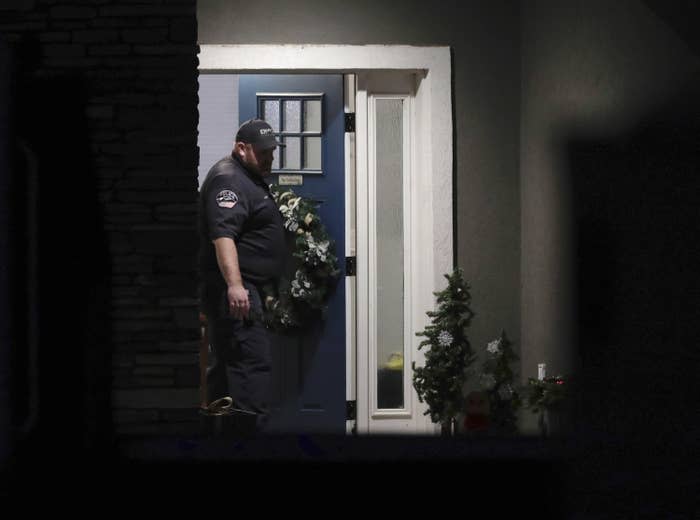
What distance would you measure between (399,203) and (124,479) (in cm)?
250

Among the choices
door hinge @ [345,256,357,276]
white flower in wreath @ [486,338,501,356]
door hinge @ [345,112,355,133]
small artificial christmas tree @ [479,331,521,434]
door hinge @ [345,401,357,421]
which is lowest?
door hinge @ [345,401,357,421]

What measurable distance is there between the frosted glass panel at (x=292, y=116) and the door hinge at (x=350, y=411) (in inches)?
58.5

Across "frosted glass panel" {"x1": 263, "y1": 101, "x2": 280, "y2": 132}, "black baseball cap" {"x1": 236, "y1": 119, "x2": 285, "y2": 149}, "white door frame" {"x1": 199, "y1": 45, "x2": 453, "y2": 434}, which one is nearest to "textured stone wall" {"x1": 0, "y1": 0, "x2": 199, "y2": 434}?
"black baseball cap" {"x1": 236, "y1": 119, "x2": 285, "y2": 149}

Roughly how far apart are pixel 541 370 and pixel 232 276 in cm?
153

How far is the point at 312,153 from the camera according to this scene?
227 inches

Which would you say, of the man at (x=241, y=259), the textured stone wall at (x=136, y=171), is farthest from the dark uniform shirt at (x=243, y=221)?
the textured stone wall at (x=136, y=171)

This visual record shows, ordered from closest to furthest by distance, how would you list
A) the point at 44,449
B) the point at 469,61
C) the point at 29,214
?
the point at 29,214
the point at 44,449
the point at 469,61

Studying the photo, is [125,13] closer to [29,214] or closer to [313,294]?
[29,214]

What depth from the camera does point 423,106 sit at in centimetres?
547

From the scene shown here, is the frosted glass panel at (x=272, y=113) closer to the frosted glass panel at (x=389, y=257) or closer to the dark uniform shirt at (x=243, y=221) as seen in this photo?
the frosted glass panel at (x=389, y=257)

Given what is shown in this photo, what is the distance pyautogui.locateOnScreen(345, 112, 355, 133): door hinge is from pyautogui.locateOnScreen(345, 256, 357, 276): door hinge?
26.7 inches

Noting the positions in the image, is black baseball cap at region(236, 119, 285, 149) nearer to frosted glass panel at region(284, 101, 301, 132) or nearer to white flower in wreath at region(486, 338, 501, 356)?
frosted glass panel at region(284, 101, 301, 132)

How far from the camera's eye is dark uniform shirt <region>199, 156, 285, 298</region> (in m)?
4.87

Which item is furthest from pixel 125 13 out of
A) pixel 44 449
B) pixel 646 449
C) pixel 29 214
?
pixel 646 449
